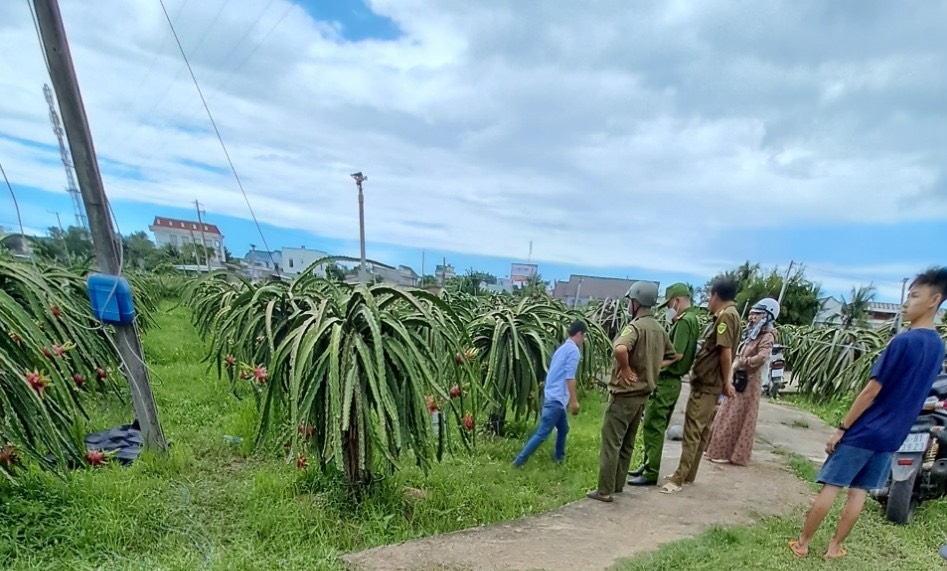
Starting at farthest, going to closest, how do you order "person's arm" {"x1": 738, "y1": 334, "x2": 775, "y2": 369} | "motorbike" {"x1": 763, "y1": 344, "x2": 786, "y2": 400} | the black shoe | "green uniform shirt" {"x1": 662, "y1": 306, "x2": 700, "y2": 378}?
"motorbike" {"x1": 763, "y1": 344, "x2": 786, "y2": 400}
"person's arm" {"x1": 738, "y1": 334, "x2": 775, "y2": 369}
the black shoe
"green uniform shirt" {"x1": 662, "y1": 306, "x2": 700, "y2": 378}

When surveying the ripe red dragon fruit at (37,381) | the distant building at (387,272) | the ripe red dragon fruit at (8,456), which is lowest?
the ripe red dragon fruit at (8,456)

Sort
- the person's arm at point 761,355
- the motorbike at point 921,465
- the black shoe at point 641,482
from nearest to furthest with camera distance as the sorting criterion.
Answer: the motorbike at point 921,465 < the black shoe at point 641,482 < the person's arm at point 761,355

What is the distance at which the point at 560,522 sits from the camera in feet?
10.5

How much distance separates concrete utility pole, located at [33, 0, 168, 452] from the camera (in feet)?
9.81

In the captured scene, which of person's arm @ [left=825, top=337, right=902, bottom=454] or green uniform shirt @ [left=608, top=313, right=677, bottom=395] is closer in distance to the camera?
person's arm @ [left=825, top=337, right=902, bottom=454]

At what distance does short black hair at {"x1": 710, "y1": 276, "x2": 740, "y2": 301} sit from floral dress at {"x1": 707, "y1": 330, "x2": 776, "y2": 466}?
0.95m

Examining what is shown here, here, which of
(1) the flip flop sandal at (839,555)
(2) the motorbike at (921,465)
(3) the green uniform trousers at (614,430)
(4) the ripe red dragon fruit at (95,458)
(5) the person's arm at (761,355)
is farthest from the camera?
(5) the person's arm at (761,355)

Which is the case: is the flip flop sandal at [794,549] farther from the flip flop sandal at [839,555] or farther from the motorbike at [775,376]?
the motorbike at [775,376]

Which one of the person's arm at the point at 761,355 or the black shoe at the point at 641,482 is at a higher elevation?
the person's arm at the point at 761,355

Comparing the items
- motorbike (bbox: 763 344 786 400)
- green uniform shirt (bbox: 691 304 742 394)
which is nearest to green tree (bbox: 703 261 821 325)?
motorbike (bbox: 763 344 786 400)

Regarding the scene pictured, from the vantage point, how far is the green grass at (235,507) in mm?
2510

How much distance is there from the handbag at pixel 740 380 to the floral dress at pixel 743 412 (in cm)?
3

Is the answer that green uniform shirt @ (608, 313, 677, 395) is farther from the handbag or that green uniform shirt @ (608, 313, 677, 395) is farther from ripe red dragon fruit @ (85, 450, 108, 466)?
ripe red dragon fruit @ (85, 450, 108, 466)

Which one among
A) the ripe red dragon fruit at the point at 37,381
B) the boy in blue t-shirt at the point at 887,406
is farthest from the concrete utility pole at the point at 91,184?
the boy in blue t-shirt at the point at 887,406
